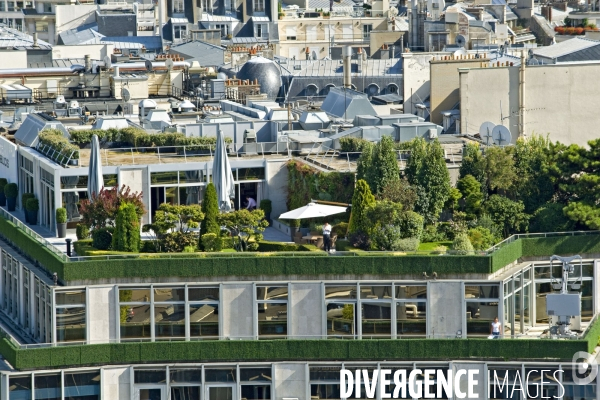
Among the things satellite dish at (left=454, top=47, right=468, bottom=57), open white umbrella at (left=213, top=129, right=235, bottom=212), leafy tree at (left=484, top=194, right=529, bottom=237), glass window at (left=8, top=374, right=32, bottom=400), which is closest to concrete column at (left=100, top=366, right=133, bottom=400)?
glass window at (left=8, top=374, right=32, bottom=400)

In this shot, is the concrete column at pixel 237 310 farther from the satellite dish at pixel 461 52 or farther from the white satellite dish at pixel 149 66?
the white satellite dish at pixel 149 66

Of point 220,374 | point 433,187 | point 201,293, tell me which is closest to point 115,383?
point 220,374

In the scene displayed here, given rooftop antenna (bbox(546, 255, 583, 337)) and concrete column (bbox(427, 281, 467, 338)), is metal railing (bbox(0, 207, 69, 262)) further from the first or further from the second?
rooftop antenna (bbox(546, 255, 583, 337))

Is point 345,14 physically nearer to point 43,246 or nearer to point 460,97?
point 460,97

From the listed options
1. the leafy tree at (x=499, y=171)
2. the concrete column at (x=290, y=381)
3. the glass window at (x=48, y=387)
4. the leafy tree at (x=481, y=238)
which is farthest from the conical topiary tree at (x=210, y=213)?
the leafy tree at (x=499, y=171)

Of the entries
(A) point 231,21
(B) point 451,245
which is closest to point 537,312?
(B) point 451,245

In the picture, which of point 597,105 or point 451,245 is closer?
point 451,245
